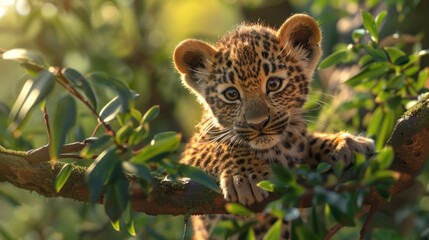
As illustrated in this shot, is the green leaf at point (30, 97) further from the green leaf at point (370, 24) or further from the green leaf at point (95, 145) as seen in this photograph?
the green leaf at point (370, 24)

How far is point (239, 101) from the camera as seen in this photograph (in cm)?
555

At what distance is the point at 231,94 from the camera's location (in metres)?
5.62

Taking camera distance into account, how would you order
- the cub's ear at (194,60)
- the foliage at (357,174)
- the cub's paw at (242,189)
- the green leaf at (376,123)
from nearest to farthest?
the foliage at (357,174), the cub's paw at (242,189), the cub's ear at (194,60), the green leaf at (376,123)

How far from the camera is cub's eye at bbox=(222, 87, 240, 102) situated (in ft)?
18.4

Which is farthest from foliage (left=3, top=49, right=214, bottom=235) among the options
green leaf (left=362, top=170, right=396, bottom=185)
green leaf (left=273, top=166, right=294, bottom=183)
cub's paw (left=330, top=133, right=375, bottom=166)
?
cub's paw (left=330, top=133, right=375, bottom=166)

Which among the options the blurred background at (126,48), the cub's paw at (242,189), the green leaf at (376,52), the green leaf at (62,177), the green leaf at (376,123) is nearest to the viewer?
the green leaf at (62,177)

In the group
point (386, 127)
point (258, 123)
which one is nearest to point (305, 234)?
point (258, 123)

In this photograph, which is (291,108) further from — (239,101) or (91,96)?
(91,96)

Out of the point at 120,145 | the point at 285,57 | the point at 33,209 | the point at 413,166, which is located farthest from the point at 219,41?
the point at 33,209

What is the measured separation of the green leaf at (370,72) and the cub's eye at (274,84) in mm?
430

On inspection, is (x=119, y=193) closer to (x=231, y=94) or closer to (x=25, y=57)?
(x=25, y=57)

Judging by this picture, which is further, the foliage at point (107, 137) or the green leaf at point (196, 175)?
the green leaf at point (196, 175)

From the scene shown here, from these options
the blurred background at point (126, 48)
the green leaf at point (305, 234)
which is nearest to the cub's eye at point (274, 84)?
the blurred background at point (126, 48)

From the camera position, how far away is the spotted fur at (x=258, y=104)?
5.40m
